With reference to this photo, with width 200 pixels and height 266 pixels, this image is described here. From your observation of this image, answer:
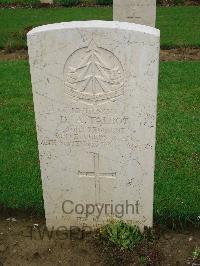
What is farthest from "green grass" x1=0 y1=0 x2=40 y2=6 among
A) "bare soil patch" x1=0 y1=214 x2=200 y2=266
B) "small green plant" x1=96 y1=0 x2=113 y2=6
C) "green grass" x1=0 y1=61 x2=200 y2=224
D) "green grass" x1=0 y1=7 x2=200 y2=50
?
"bare soil patch" x1=0 y1=214 x2=200 y2=266

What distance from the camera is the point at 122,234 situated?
396 centimetres

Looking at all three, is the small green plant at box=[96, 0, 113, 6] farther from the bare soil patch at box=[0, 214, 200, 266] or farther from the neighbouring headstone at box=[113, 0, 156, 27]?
the bare soil patch at box=[0, 214, 200, 266]

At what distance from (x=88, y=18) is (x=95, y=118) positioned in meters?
10.1

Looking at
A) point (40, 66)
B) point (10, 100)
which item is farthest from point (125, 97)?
point (10, 100)

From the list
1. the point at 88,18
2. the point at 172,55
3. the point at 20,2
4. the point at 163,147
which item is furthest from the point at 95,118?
the point at 20,2

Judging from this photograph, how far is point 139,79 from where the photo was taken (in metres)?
3.53

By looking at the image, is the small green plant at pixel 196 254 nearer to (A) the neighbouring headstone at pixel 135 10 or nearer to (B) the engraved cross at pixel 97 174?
(B) the engraved cross at pixel 97 174

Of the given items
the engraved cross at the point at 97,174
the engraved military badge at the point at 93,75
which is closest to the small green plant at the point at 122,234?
the engraved cross at the point at 97,174

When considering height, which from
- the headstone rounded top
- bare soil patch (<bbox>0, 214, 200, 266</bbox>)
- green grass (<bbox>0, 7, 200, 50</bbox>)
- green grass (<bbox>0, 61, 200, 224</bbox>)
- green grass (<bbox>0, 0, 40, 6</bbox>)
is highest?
the headstone rounded top

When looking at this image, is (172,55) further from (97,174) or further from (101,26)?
(101,26)

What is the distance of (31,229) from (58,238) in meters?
0.31

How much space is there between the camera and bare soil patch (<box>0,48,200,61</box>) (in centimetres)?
985

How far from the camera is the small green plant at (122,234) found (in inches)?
154

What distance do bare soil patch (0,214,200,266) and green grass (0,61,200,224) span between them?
278 mm
